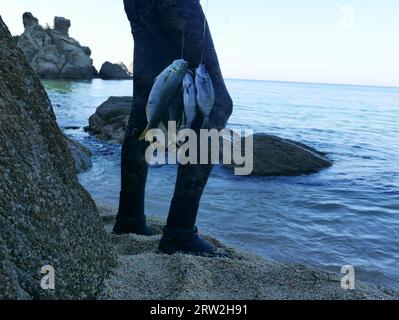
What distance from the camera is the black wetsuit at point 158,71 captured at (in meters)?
3.52

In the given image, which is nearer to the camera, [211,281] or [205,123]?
[211,281]

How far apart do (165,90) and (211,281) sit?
1325 millimetres

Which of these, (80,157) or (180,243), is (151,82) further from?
→ (80,157)

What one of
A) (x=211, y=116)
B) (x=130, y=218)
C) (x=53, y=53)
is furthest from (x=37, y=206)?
(x=53, y=53)

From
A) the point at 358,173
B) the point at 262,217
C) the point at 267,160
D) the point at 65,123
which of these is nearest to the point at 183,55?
the point at 262,217

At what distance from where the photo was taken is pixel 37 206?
2.57 meters

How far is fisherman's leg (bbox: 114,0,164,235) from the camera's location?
4047 mm

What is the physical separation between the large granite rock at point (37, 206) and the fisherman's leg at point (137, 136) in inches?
40.8

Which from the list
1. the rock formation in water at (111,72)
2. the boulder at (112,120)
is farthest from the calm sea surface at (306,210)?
the rock formation in water at (111,72)

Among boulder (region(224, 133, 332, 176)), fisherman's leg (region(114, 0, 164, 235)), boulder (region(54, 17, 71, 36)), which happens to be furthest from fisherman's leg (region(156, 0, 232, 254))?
boulder (region(54, 17, 71, 36))

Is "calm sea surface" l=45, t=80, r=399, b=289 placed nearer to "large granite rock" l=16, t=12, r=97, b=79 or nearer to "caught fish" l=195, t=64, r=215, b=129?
"caught fish" l=195, t=64, r=215, b=129

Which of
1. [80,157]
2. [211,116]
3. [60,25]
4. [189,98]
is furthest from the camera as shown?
[60,25]

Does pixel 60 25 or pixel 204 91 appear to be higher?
pixel 60 25
